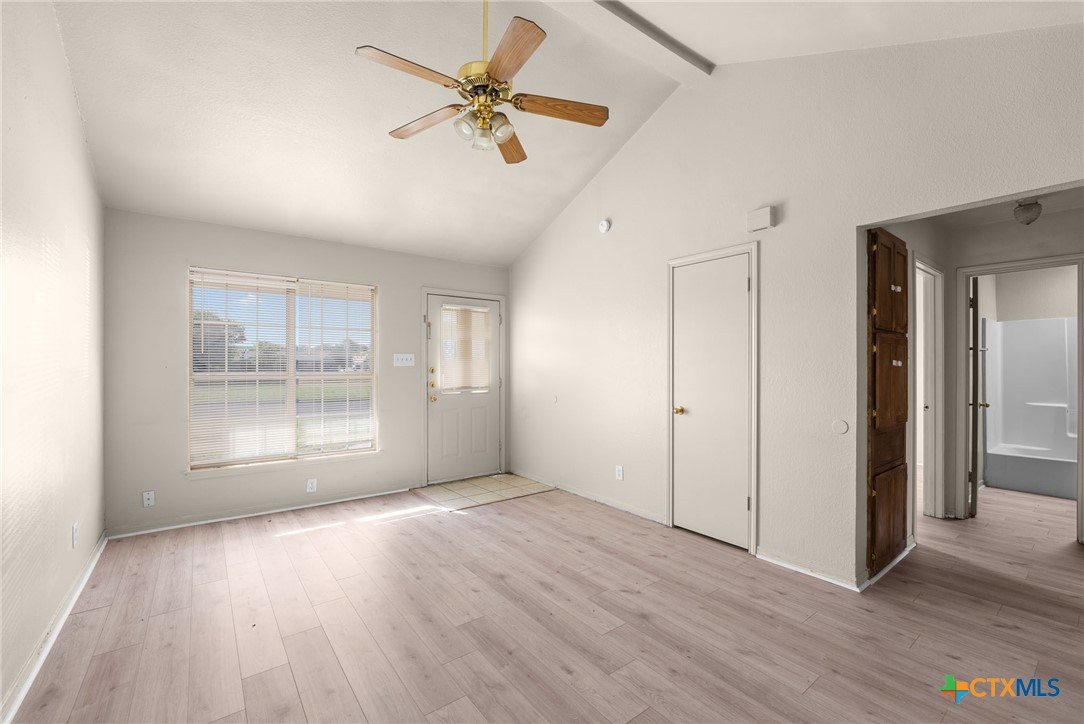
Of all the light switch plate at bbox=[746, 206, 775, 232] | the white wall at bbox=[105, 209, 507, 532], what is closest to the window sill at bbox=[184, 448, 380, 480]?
the white wall at bbox=[105, 209, 507, 532]

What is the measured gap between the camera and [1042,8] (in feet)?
6.76

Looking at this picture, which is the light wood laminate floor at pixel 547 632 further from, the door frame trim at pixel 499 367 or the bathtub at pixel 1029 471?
the door frame trim at pixel 499 367

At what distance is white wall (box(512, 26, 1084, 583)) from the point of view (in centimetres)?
233

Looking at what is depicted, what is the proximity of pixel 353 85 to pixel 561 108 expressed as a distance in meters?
1.62

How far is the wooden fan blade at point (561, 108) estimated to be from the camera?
7.59ft

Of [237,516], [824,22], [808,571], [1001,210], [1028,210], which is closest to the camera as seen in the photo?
[824,22]

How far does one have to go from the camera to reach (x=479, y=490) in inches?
202

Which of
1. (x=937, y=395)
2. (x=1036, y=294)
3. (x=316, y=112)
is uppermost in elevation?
(x=316, y=112)

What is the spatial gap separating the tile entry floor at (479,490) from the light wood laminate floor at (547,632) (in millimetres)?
976

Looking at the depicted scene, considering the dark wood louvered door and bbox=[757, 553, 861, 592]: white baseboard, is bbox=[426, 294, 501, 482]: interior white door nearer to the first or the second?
bbox=[757, 553, 861, 592]: white baseboard

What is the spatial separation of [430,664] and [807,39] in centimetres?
392

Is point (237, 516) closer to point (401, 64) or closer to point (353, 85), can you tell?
point (353, 85)

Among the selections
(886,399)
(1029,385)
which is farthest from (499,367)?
(1029,385)

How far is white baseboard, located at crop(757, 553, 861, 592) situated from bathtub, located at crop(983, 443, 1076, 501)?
12.3 ft
